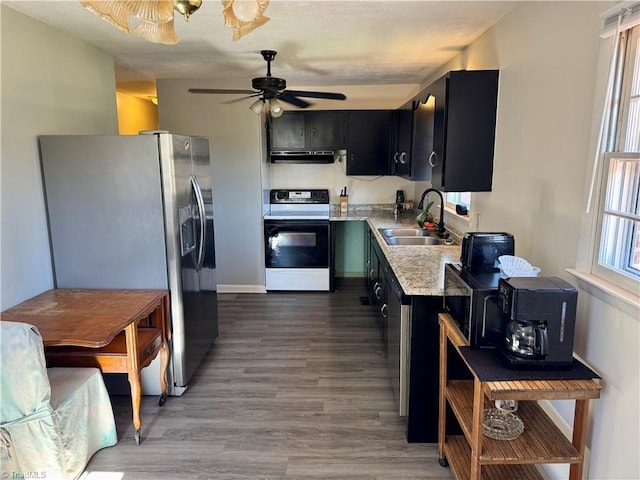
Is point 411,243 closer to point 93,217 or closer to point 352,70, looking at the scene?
point 352,70

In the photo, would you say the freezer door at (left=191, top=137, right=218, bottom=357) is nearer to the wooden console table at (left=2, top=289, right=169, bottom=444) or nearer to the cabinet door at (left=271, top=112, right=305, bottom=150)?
the wooden console table at (left=2, top=289, right=169, bottom=444)

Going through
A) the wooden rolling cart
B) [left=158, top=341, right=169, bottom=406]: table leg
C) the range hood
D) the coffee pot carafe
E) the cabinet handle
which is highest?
the range hood

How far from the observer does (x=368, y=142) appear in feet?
16.3

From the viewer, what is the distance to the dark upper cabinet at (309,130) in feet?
16.2

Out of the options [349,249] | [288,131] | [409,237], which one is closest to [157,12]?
[409,237]

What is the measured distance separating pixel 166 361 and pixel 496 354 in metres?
2.03

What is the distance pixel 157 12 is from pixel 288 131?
3569 mm

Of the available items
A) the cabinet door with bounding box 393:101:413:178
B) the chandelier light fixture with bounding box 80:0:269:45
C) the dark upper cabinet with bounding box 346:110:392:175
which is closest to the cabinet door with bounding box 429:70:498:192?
the cabinet door with bounding box 393:101:413:178

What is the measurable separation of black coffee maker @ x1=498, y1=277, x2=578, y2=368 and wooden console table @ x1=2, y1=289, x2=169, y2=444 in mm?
1801

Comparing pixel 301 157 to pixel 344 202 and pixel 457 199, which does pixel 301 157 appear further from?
pixel 457 199

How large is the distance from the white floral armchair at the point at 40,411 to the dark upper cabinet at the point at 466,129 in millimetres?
2365

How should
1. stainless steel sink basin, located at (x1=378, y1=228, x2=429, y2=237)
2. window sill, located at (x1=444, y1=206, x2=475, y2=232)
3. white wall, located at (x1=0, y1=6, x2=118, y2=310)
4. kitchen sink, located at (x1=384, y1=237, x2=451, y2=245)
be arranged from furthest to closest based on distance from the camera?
stainless steel sink basin, located at (x1=378, y1=228, x2=429, y2=237)
kitchen sink, located at (x1=384, y1=237, x2=451, y2=245)
window sill, located at (x1=444, y1=206, x2=475, y2=232)
white wall, located at (x1=0, y1=6, x2=118, y2=310)

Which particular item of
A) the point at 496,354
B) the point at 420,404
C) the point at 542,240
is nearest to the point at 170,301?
the point at 420,404

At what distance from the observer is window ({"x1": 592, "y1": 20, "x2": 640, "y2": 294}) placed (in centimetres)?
150
